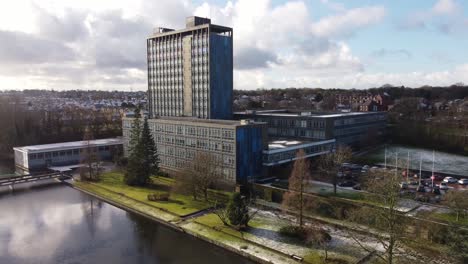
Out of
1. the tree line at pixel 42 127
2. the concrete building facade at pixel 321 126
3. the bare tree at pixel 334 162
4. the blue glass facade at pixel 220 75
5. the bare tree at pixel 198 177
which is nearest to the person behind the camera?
the bare tree at pixel 198 177

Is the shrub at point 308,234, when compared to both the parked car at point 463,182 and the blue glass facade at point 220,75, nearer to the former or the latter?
the parked car at point 463,182

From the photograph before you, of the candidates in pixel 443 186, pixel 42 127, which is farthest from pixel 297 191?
pixel 42 127

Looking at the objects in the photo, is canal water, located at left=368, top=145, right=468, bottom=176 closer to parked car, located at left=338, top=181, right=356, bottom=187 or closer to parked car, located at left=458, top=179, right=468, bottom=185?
parked car, located at left=458, top=179, right=468, bottom=185

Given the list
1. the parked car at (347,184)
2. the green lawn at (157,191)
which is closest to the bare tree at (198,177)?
the green lawn at (157,191)

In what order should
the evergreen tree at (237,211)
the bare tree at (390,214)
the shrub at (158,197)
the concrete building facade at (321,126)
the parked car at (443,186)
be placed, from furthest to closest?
the concrete building facade at (321,126) < the parked car at (443,186) < the shrub at (158,197) < the evergreen tree at (237,211) < the bare tree at (390,214)

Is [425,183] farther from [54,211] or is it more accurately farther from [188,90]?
[54,211]

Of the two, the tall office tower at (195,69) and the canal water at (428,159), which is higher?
the tall office tower at (195,69)

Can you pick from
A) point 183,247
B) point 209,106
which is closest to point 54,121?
point 209,106
